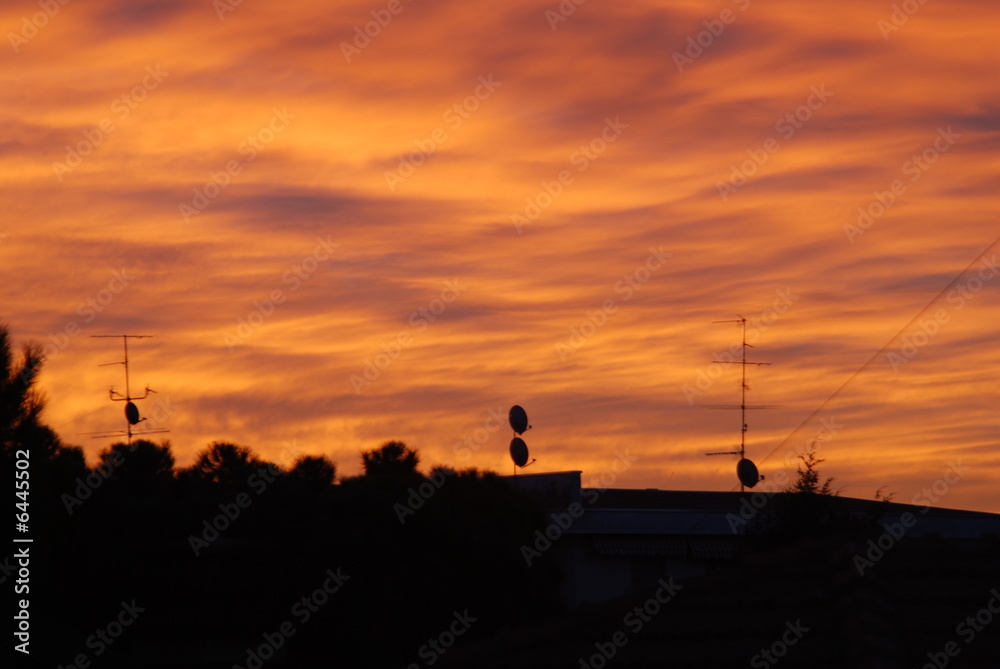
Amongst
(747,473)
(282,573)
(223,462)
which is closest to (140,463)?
(223,462)

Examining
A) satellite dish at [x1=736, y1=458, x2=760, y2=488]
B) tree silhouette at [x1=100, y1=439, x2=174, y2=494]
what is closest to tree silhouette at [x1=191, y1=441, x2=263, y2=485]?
tree silhouette at [x1=100, y1=439, x2=174, y2=494]

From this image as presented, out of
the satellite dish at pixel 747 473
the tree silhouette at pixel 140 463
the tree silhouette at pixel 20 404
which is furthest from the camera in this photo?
the tree silhouette at pixel 140 463

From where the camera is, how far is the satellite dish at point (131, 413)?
32062 mm

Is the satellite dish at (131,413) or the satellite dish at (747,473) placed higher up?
the satellite dish at (131,413)

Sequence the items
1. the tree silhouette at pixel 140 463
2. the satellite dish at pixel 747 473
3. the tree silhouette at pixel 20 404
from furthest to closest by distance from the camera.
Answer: the tree silhouette at pixel 140 463, the satellite dish at pixel 747 473, the tree silhouette at pixel 20 404

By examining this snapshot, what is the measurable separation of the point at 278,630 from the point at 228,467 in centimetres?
1225

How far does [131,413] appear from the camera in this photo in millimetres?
32156

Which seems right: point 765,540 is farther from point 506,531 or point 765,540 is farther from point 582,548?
point 582,548

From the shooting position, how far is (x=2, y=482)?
59.1 feet

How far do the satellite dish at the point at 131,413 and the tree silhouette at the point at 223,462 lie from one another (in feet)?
11.8

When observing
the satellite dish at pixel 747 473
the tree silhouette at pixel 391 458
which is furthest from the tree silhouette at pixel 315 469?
the satellite dish at pixel 747 473

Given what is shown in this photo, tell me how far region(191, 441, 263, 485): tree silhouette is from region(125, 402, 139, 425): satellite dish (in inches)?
142

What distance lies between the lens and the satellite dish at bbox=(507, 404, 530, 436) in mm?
31875

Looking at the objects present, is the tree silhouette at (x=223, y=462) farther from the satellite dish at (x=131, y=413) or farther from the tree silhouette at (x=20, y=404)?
the tree silhouette at (x=20, y=404)
